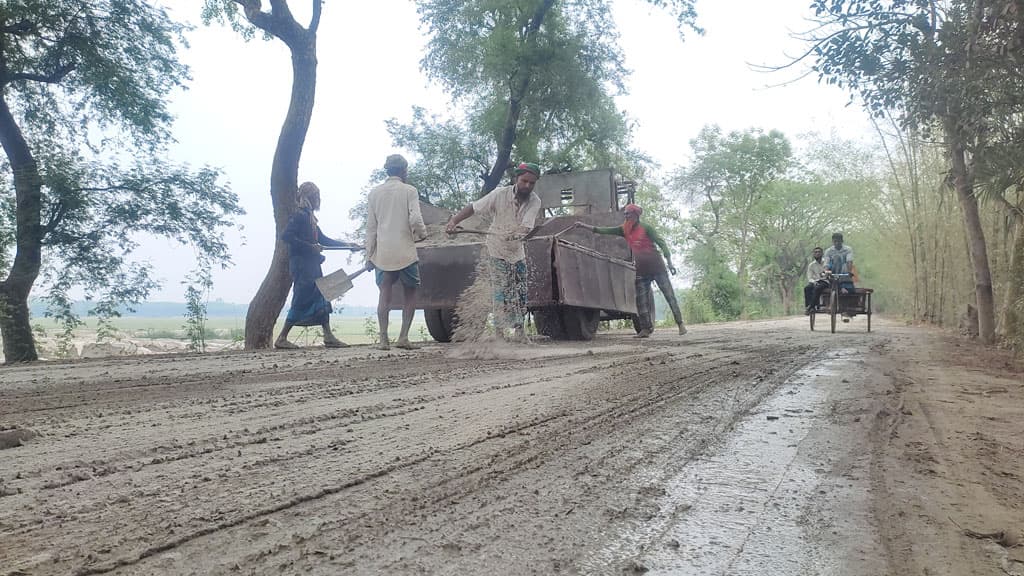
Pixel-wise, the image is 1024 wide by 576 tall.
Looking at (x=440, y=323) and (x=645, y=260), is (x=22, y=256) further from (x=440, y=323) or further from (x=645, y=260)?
(x=645, y=260)

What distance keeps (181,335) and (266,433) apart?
10255 mm

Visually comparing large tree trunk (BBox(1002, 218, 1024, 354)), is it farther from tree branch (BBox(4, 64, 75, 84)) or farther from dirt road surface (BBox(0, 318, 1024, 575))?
tree branch (BBox(4, 64, 75, 84))

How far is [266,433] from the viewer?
302 cm

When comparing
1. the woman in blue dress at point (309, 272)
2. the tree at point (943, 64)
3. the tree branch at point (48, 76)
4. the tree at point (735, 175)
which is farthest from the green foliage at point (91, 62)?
A: the tree at point (735, 175)

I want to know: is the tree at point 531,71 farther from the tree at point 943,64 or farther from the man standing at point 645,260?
the tree at point 943,64

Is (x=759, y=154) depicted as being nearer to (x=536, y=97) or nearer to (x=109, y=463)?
(x=536, y=97)

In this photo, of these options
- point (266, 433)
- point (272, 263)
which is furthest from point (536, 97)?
point (266, 433)

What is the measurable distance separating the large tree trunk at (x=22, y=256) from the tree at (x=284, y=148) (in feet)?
14.4

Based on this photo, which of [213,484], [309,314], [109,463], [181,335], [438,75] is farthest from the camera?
[438,75]

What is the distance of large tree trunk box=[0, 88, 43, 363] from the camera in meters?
12.8

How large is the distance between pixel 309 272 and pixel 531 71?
13833 millimetres

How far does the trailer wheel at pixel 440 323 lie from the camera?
10.6 meters

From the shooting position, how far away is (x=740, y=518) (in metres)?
2.04

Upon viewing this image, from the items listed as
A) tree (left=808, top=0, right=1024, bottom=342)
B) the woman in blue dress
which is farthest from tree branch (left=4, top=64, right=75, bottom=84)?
tree (left=808, top=0, right=1024, bottom=342)
